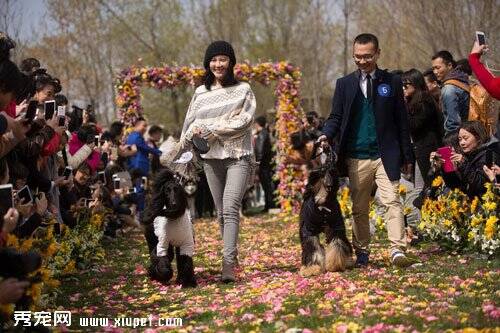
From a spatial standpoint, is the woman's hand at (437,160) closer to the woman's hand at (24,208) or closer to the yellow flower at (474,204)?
the yellow flower at (474,204)

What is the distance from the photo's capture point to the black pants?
1898 cm

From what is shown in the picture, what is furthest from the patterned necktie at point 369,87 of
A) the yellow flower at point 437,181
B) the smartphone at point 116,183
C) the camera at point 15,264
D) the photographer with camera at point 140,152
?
the photographer with camera at point 140,152

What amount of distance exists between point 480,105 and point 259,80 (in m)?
9.66

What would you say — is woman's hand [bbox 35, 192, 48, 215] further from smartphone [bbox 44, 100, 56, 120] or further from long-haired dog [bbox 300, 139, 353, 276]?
long-haired dog [bbox 300, 139, 353, 276]

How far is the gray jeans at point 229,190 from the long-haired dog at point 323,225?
2.19 ft

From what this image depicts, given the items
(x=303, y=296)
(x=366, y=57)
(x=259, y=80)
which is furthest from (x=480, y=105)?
(x=259, y=80)

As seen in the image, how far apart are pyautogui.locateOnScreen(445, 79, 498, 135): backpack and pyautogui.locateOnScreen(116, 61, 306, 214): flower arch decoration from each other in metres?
8.56

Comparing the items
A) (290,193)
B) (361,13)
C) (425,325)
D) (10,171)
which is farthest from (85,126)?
(361,13)

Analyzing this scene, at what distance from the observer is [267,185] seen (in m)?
19.0

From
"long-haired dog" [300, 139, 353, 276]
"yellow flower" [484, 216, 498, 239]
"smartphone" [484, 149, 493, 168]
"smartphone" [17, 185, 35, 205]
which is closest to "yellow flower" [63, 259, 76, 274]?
"long-haired dog" [300, 139, 353, 276]

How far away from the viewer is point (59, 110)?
7.49m

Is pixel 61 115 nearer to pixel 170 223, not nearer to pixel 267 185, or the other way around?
pixel 170 223

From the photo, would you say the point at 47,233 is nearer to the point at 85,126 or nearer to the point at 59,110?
the point at 59,110

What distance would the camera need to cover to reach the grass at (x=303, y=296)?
5.55m
